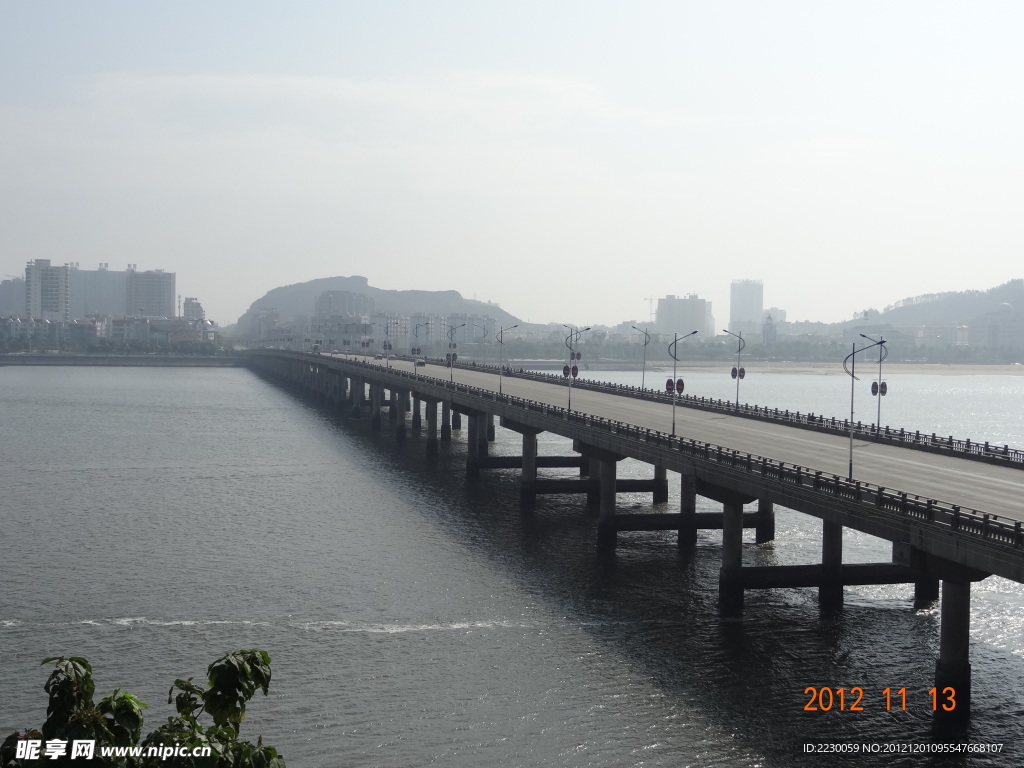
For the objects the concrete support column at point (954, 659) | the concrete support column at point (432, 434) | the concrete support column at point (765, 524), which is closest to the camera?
the concrete support column at point (954, 659)

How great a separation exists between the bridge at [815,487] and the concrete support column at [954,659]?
0.15ft

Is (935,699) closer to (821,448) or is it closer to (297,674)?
(297,674)

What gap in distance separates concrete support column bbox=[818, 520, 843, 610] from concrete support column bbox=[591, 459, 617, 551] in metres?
15.8

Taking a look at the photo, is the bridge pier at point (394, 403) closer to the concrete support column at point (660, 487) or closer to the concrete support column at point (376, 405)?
the concrete support column at point (376, 405)

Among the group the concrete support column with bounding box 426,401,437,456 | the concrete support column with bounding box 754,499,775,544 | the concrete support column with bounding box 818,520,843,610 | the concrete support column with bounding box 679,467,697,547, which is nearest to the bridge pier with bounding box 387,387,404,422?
the concrete support column with bounding box 426,401,437,456

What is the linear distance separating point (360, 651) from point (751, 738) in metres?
16.1

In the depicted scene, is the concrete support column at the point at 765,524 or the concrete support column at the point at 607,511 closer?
the concrete support column at the point at 607,511

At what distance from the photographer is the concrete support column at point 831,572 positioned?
48312 mm

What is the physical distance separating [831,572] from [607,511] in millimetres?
17117

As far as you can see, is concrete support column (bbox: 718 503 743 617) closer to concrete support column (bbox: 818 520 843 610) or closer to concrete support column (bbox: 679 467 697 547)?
concrete support column (bbox: 818 520 843 610)

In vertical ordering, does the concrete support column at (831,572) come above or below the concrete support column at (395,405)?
below

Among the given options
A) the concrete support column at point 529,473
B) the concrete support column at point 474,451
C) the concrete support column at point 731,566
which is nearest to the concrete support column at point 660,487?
the concrete support column at point 529,473

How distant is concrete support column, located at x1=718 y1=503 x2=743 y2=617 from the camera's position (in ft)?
156

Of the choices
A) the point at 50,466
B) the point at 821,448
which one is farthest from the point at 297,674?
the point at 50,466
